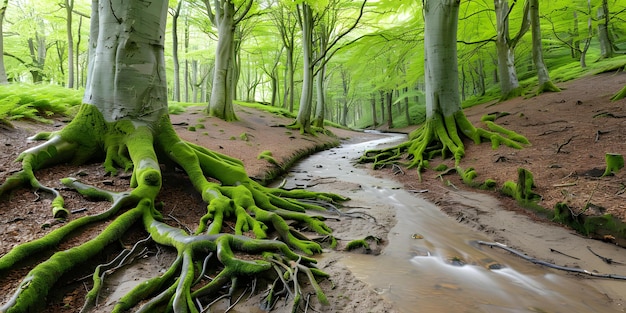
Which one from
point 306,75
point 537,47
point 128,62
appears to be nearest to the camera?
point 128,62

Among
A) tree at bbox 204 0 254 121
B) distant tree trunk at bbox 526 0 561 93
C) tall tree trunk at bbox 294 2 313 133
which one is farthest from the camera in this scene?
tall tree trunk at bbox 294 2 313 133

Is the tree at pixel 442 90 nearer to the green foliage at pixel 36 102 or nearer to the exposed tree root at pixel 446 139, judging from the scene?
the exposed tree root at pixel 446 139

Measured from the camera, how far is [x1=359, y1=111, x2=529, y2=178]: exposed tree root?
7090 mm

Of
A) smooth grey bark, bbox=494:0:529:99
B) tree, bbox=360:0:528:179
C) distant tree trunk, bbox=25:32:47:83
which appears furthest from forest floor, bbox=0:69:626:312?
distant tree trunk, bbox=25:32:47:83

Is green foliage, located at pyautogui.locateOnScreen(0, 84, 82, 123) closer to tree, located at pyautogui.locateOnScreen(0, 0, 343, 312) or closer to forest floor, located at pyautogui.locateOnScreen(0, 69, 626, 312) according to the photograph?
forest floor, located at pyautogui.locateOnScreen(0, 69, 626, 312)

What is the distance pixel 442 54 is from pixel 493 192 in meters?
4.42

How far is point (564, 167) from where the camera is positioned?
16.0 ft

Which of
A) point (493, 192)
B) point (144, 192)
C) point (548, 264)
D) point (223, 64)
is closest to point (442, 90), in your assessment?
point (493, 192)

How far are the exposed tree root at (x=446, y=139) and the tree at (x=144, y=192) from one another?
375 centimetres

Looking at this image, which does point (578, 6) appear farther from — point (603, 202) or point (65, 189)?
point (65, 189)

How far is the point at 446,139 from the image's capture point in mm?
7723

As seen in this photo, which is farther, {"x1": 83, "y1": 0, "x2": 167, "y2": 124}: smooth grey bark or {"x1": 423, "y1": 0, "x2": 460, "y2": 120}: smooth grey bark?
{"x1": 423, "y1": 0, "x2": 460, "y2": 120}: smooth grey bark

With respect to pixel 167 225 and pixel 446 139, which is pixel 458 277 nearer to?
pixel 167 225

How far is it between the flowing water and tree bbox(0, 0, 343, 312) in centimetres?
68
